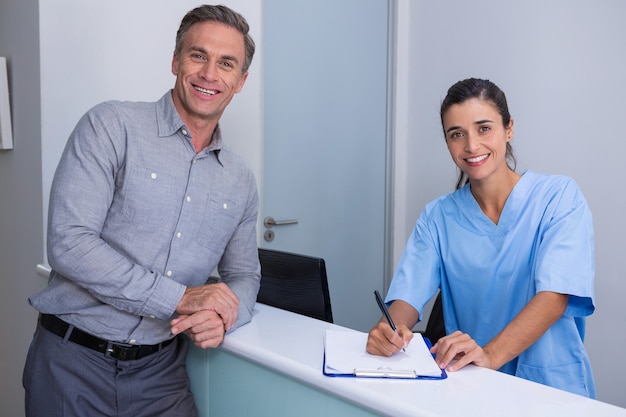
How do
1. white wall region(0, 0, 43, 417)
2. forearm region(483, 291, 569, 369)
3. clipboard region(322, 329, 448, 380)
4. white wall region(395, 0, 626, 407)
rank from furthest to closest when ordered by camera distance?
white wall region(395, 0, 626, 407)
white wall region(0, 0, 43, 417)
forearm region(483, 291, 569, 369)
clipboard region(322, 329, 448, 380)

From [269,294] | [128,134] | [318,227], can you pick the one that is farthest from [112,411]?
[318,227]

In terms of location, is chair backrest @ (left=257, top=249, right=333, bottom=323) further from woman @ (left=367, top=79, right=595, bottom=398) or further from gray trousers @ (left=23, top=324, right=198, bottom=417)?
gray trousers @ (left=23, top=324, right=198, bottom=417)

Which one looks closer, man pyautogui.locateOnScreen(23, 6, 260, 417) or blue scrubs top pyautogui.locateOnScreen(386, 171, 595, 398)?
man pyautogui.locateOnScreen(23, 6, 260, 417)

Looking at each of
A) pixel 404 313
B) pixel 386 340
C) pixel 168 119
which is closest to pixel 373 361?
pixel 386 340

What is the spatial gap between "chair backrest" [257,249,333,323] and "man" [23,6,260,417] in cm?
13

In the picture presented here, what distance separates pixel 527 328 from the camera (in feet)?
4.20

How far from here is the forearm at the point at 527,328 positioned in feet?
4.14

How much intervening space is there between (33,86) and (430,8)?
2.11 metres

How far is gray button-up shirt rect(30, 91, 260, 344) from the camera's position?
1134 millimetres

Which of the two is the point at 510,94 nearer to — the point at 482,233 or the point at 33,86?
the point at 482,233

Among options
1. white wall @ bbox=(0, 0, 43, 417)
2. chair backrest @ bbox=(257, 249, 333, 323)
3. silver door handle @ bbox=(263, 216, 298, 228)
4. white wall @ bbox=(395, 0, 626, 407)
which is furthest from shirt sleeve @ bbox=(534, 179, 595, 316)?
white wall @ bbox=(0, 0, 43, 417)

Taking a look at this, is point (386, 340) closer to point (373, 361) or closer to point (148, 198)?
point (373, 361)

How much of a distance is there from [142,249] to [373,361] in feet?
1.87

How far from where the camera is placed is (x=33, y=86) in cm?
177
